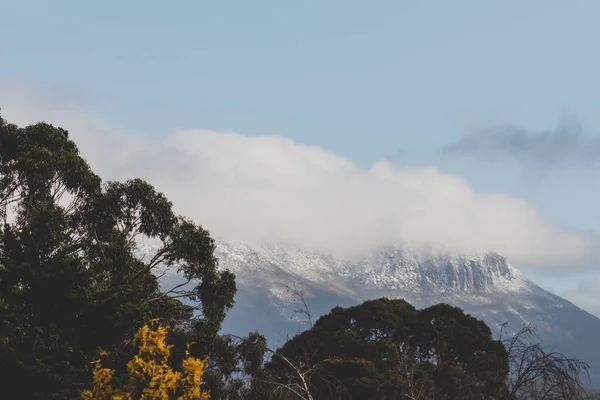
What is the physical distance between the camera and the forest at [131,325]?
14281 mm

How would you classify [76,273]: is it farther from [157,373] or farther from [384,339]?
[384,339]

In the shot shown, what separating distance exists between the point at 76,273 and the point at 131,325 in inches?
98.7

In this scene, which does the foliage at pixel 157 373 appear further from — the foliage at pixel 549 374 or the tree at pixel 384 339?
the tree at pixel 384 339

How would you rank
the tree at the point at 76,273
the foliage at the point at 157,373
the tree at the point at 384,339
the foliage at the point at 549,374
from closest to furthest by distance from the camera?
the foliage at the point at 549,374
the foliage at the point at 157,373
the tree at the point at 76,273
the tree at the point at 384,339

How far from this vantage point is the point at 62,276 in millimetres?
24109

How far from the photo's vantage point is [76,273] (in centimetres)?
2425

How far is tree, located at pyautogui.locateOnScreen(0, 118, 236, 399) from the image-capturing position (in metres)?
22.7

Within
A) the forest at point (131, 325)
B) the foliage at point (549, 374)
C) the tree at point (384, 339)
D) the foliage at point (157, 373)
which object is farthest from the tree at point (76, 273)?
the tree at point (384, 339)

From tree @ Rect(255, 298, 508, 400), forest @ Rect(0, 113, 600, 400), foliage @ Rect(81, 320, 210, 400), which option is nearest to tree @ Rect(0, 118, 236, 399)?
forest @ Rect(0, 113, 600, 400)

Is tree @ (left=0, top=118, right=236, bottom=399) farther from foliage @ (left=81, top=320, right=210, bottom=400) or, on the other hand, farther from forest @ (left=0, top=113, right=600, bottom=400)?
foliage @ (left=81, top=320, right=210, bottom=400)

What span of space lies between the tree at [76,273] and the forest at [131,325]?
1.9 inches

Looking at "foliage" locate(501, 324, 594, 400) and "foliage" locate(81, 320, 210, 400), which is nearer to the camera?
"foliage" locate(501, 324, 594, 400)

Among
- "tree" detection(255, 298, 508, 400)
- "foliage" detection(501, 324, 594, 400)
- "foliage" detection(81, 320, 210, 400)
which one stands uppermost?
"tree" detection(255, 298, 508, 400)

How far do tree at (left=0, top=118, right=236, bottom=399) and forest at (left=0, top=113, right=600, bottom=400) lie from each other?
1.9 inches
